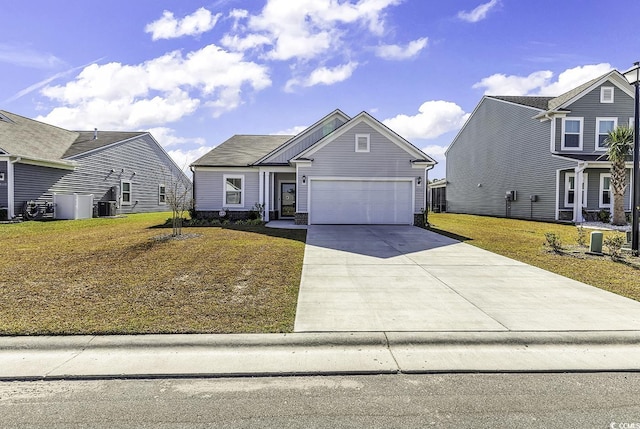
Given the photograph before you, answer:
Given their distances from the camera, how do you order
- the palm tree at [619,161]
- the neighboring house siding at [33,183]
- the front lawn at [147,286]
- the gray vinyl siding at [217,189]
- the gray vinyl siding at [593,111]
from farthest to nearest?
1. the gray vinyl siding at [593,111]
2. the gray vinyl siding at [217,189]
3. the neighboring house siding at [33,183]
4. the palm tree at [619,161]
5. the front lawn at [147,286]

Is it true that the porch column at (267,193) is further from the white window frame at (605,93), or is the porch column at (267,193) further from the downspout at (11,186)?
the white window frame at (605,93)

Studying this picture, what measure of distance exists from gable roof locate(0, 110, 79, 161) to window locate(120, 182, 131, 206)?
3.96 meters

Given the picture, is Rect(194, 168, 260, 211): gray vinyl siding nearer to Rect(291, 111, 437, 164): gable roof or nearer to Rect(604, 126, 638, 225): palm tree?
Rect(291, 111, 437, 164): gable roof

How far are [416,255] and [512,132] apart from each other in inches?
703

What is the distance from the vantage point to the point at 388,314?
499cm

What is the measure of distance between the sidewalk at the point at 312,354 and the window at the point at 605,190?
751 inches

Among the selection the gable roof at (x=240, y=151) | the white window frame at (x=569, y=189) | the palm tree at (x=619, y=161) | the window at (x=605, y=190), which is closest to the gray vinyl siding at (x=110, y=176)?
the gable roof at (x=240, y=151)

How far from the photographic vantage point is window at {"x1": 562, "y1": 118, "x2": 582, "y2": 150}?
64.4ft

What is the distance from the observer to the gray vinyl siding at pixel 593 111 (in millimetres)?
19594

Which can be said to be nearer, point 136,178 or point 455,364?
point 455,364

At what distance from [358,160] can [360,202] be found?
74.8 inches

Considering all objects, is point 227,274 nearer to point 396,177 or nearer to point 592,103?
point 396,177

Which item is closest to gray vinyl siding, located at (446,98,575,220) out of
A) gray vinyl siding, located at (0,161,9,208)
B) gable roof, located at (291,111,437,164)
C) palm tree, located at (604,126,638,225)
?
palm tree, located at (604,126,638,225)

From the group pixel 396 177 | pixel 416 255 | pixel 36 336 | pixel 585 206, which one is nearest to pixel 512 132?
pixel 585 206
